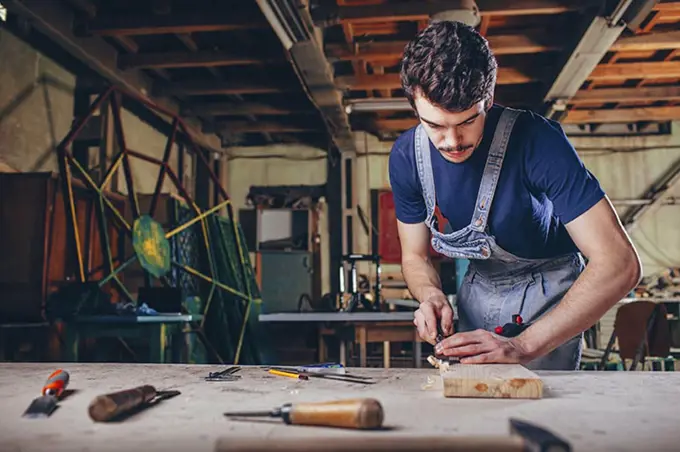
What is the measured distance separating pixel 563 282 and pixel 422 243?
0.46 meters

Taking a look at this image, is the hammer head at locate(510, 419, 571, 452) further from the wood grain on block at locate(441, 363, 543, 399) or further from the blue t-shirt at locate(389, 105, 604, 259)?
the blue t-shirt at locate(389, 105, 604, 259)

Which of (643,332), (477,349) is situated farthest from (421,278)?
(643,332)

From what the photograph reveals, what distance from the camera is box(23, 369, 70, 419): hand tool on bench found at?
0.97 m

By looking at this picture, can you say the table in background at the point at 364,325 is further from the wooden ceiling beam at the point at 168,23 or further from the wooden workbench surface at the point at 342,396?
the wooden workbench surface at the point at 342,396

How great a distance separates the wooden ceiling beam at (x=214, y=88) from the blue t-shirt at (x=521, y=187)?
496 centimetres

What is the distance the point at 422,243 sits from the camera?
2072 millimetres

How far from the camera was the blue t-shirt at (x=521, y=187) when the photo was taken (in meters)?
1.59

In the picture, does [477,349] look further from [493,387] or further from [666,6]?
[666,6]

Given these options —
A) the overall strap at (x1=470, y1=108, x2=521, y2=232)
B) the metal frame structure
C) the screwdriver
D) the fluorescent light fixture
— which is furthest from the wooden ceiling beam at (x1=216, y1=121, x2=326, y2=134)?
the screwdriver

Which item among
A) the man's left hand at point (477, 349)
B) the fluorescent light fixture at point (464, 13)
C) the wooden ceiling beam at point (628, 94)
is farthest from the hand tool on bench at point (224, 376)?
the wooden ceiling beam at point (628, 94)

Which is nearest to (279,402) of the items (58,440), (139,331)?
(58,440)

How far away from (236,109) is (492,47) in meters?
3.34

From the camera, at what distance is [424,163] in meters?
1.88

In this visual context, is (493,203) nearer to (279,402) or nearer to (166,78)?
(279,402)
